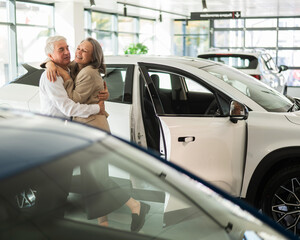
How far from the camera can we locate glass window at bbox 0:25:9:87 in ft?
53.7

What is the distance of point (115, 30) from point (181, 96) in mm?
18087

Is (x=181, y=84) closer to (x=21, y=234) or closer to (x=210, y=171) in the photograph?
(x=210, y=171)

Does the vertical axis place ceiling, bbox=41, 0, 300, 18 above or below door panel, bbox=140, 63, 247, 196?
above

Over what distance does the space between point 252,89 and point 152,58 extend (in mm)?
952

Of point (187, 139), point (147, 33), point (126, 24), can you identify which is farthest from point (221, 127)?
point (147, 33)

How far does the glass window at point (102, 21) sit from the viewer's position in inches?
838

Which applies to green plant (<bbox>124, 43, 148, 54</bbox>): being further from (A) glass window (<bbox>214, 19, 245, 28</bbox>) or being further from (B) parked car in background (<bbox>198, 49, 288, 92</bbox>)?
(B) parked car in background (<bbox>198, 49, 288, 92</bbox>)

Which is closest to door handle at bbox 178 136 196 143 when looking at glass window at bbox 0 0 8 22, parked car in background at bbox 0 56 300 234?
parked car in background at bbox 0 56 300 234

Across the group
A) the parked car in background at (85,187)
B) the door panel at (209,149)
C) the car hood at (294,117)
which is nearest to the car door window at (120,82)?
the door panel at (209,149)

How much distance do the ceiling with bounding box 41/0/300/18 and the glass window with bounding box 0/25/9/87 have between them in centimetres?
343

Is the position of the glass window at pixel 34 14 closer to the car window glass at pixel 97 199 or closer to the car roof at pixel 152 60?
the car roof at pixel 152 60

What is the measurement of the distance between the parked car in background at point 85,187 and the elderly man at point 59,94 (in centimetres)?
199

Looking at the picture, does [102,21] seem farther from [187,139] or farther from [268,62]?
[187,139]

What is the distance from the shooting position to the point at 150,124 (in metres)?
4.70
